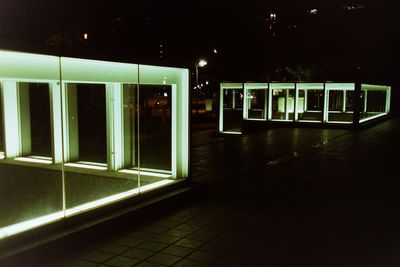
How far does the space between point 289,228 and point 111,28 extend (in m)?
16.1

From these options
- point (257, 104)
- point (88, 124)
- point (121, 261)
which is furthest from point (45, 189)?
point (257, 104)

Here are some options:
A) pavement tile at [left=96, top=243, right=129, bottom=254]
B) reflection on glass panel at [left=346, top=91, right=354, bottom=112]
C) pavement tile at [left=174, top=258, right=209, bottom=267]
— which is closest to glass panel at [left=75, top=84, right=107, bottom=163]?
pavement tile at [left=96, top=243, right=129, bottom=254]

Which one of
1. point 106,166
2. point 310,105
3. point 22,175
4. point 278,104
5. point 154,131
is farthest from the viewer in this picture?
point 310,105

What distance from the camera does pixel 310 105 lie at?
23562 mm

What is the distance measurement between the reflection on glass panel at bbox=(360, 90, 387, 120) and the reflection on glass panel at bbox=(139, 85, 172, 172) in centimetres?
1181

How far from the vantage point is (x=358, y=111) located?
2014cm

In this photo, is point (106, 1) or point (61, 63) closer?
point (61, 63)

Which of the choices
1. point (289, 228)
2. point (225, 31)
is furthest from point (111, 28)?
point (289, 228)

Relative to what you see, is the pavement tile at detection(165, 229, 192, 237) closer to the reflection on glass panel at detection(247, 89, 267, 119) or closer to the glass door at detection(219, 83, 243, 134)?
the glass door at detection(219, 83, 243, 134)

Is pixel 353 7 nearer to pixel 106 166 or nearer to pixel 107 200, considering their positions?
pixel 106 166

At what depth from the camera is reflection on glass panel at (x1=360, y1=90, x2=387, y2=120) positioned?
73.9 feet

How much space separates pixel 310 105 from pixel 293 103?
86.4 inches

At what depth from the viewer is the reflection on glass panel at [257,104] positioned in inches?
867

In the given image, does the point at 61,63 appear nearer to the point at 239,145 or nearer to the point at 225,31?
the point at 239,145
